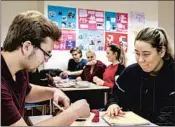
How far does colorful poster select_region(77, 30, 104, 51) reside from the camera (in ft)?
14.1

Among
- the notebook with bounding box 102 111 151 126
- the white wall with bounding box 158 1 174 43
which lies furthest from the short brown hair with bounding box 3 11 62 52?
the white wall with bounding box 158 1 174 43

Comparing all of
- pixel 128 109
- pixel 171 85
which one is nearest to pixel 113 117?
pixel 128 109

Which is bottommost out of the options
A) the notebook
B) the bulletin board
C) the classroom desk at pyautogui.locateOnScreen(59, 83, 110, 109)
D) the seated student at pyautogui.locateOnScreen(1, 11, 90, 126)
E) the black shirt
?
the classroom desk at pyautogui.locateOnScreen(59, 83, 110, 109)

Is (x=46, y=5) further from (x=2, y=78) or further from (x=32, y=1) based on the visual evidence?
(x=2, y=78)

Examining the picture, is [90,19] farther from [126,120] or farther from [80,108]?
[80,108]

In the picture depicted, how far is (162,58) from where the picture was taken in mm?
1421

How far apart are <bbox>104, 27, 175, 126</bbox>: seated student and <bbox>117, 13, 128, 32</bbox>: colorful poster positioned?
3.15 m

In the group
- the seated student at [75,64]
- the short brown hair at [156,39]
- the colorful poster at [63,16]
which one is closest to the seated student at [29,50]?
the short brown hair at [156,39]

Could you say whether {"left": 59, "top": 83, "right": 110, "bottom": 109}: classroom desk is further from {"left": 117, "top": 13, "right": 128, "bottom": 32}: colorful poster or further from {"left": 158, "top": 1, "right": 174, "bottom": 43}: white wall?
{"left": 158, "top": 1, "right": 174, "bottom": 43}: white wall

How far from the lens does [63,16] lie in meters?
4.14

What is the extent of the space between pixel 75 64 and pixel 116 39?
0.97 metres

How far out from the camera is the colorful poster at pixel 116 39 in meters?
4.48

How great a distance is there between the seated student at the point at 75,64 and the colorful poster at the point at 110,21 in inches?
30.0

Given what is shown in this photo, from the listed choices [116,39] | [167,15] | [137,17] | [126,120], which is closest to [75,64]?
[116,39]
